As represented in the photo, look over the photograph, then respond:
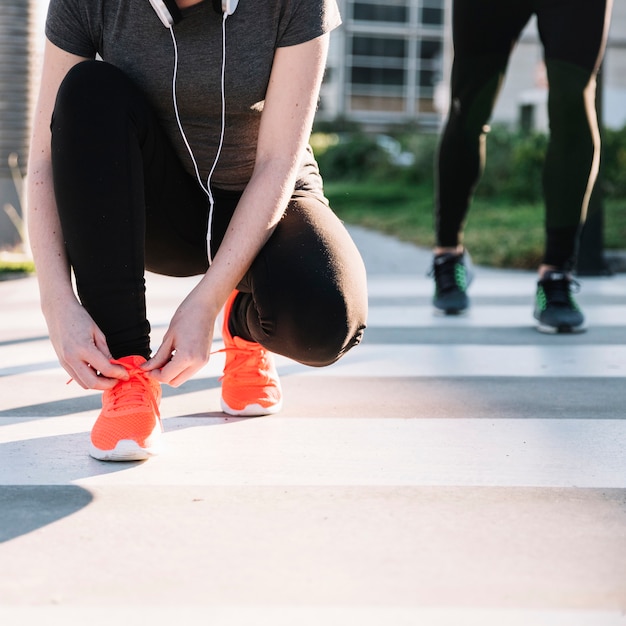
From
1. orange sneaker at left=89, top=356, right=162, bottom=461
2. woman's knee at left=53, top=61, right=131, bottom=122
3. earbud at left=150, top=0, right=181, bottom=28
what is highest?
earbud at left=150, top=0, right=181, bottom=28

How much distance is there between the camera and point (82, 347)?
176 centimetres

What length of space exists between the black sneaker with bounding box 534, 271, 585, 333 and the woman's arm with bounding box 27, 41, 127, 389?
71.3 inches

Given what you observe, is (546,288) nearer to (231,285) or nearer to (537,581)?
(231,285)

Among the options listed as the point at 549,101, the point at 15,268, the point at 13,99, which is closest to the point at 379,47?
the point at 13,99

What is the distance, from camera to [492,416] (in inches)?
88.3

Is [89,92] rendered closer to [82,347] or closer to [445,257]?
[82,347]

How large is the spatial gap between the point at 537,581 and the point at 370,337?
2050 millimetres

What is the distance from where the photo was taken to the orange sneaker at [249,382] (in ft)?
7.28

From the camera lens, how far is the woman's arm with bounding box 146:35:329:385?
180 cm

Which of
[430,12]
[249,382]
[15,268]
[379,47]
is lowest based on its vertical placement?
[379,47]

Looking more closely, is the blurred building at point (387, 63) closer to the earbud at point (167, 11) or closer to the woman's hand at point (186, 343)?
the earbud at point (167, 11)

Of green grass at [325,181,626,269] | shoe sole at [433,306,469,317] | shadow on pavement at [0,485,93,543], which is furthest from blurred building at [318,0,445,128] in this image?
shadow on pavement at [0,485,93,543]

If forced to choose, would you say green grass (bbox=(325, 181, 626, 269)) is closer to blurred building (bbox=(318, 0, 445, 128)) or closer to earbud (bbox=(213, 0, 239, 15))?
earbud (bbox=(213, 0, 239, 15))

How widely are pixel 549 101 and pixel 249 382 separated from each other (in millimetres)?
1617
